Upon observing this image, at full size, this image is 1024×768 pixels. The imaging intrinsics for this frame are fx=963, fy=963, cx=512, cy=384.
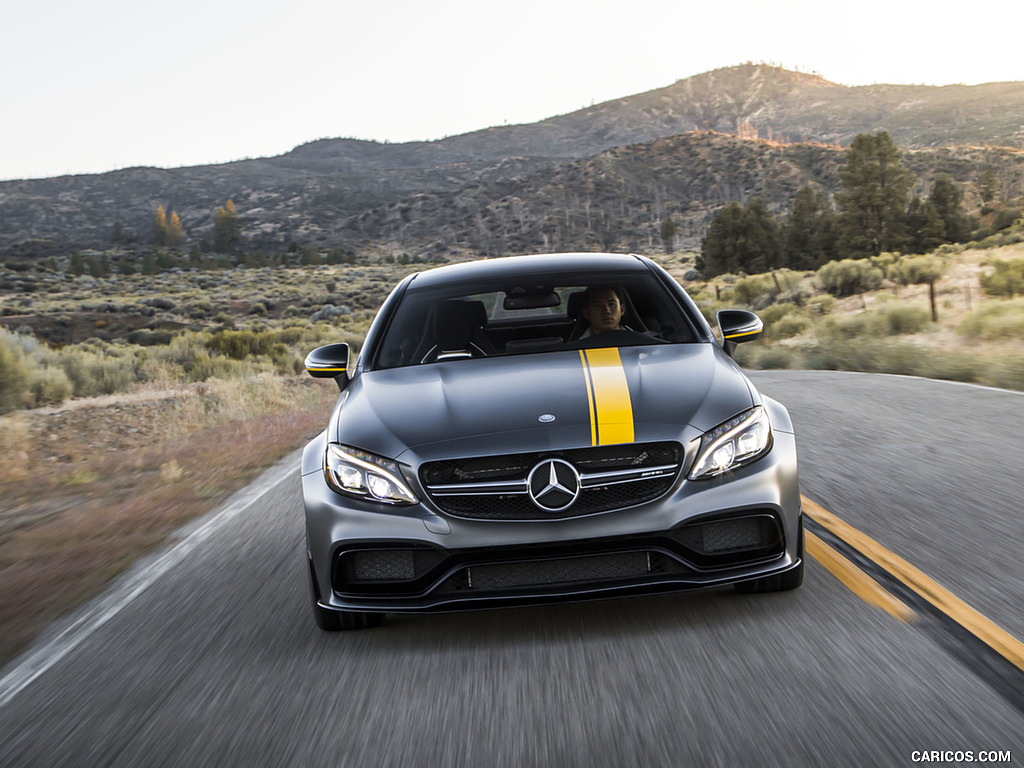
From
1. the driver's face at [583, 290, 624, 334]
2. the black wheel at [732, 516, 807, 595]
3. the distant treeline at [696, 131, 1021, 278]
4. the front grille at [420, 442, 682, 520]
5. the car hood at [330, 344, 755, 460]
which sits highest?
the driver's face at [583, 290, 624, 334]

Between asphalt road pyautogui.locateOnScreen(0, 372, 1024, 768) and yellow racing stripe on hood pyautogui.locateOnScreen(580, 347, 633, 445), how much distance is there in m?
0.76

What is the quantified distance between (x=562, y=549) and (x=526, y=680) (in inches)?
18.2

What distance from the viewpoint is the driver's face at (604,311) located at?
534 cm

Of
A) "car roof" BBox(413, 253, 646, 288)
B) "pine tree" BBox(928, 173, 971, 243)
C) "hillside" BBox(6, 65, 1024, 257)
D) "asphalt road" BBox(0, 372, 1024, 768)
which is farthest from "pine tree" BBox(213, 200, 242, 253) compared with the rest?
"asphalt road" BBox(0, 372, 1024, 768)

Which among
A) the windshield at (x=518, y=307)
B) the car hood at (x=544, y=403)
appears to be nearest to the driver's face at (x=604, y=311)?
the windshield at (x=518, y=307)

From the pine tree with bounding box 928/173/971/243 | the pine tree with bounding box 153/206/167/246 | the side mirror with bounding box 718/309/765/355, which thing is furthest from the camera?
the pine tree with bounding box 153/206/167/246

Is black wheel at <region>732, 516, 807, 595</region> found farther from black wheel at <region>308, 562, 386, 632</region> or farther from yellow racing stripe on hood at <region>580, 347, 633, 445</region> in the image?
black wheel at <region>308, 562, 386, 632</region>

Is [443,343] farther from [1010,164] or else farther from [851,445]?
[1010,164]

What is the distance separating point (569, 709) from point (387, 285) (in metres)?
68.4

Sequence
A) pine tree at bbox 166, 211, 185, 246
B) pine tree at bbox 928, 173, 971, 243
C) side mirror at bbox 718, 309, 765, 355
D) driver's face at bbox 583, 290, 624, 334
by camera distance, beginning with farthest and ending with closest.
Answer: pine tree at bbox 166, 211, 185, 246, pine tree at bbox 928, 173, 971, 243, driver's face at bbox 583, 290, 624, 334, side mirror at bbox 718, 309, 765, 355
